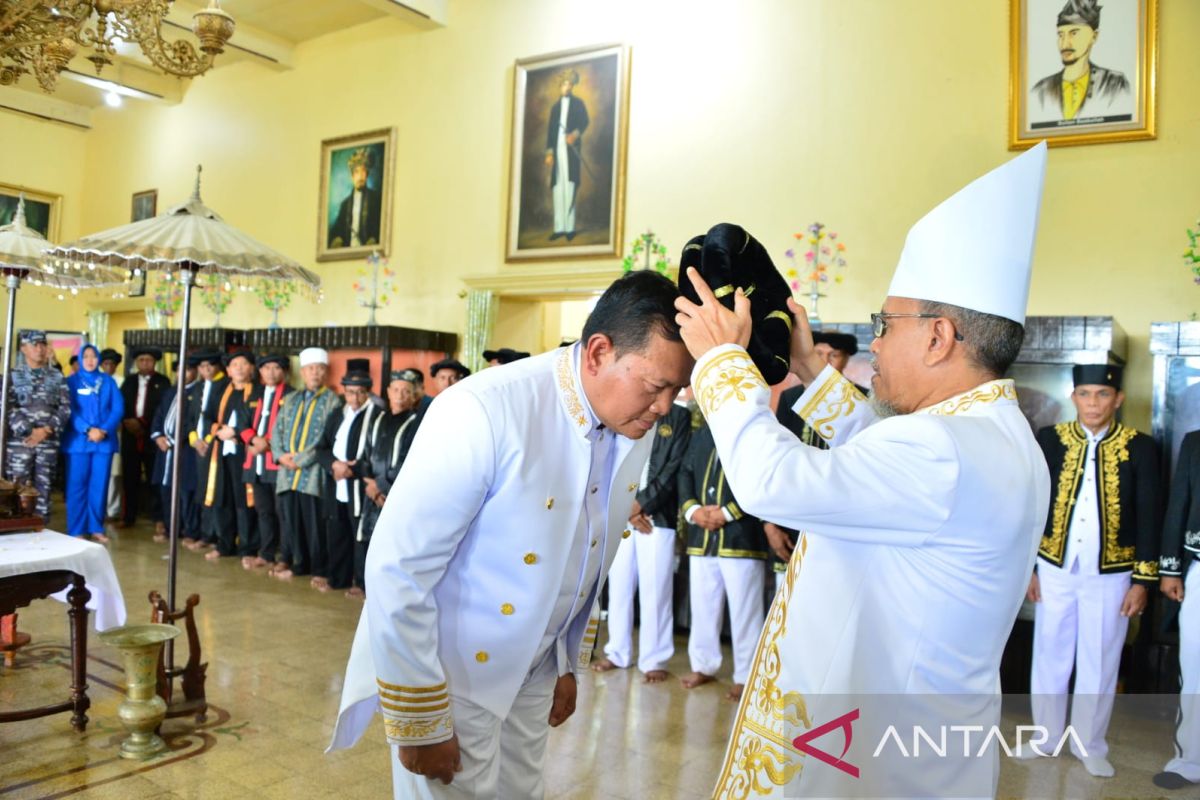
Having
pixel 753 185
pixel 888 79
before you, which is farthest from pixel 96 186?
pixel 888 79

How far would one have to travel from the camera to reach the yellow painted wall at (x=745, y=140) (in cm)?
605

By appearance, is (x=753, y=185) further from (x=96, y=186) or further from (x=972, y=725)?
(x=96, y=186)

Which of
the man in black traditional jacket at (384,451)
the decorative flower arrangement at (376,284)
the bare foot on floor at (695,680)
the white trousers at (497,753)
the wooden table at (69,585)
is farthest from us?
the decorative flower arrangement at (376,284)

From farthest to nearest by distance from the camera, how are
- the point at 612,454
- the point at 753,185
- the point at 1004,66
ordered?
the point at 753,185
the point at 1004,66
the point at 612,454

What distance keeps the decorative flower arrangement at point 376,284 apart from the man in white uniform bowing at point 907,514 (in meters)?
8.72

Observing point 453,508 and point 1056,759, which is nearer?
point 453,508

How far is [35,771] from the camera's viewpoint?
343cm

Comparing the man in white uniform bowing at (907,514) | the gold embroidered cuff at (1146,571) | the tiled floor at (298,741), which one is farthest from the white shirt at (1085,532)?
the man in white uniform bowing at (907,514)

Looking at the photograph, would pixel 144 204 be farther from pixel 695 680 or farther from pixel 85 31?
pixel 695 680

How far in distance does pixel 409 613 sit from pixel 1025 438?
1111 mm

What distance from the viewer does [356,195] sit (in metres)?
10.3

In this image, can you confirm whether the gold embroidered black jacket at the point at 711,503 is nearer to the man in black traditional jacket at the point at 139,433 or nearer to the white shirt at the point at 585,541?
the white shirt at the point at 585,541

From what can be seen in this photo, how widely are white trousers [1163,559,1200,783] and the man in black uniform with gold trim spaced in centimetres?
19

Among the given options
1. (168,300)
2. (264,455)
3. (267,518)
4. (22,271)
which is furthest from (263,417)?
(168,300)
